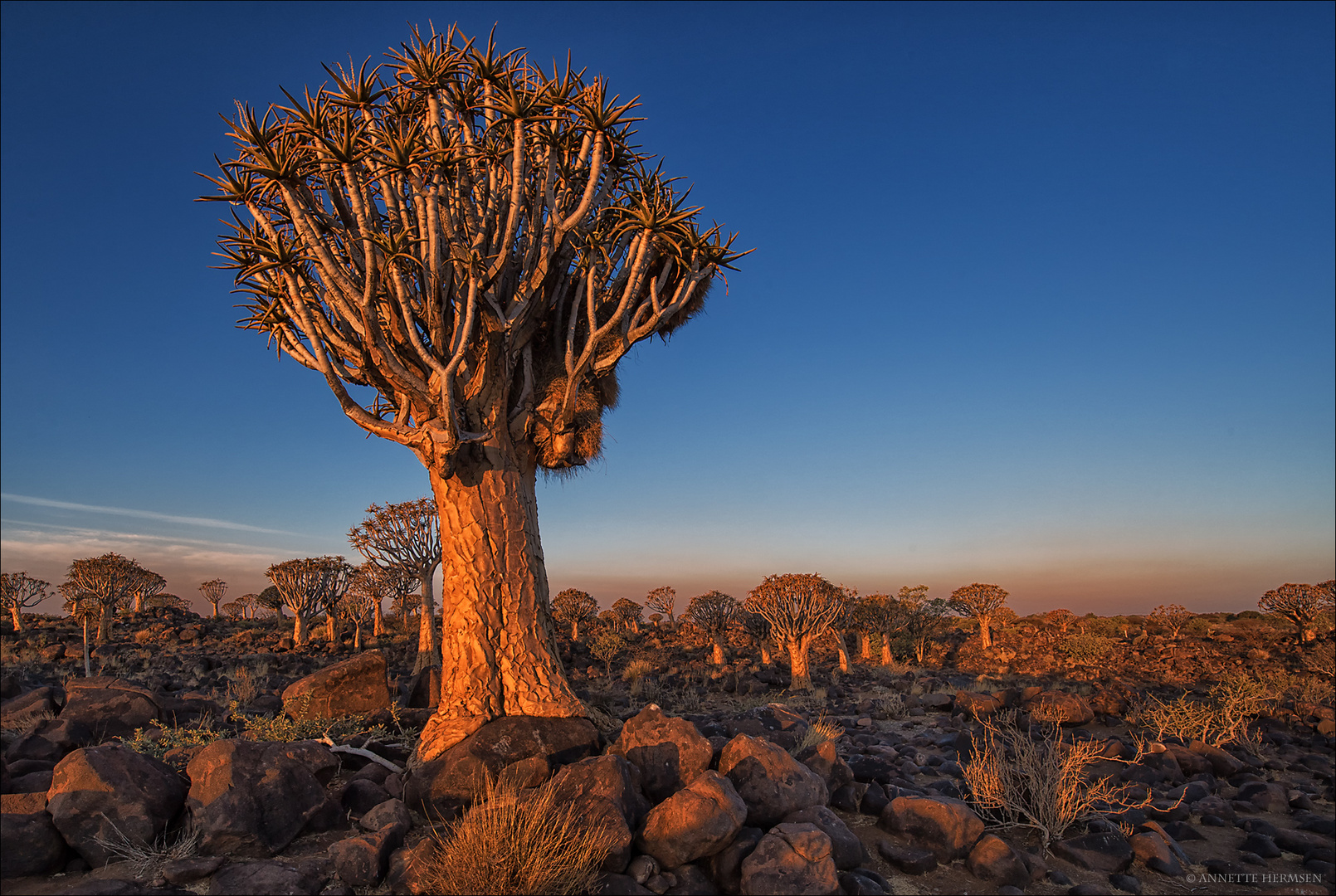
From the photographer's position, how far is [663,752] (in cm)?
573

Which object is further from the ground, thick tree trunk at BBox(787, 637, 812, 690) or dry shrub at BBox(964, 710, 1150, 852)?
dry shrub at BBox(964, 710, 1150, 852)

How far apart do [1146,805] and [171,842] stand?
8.86 m

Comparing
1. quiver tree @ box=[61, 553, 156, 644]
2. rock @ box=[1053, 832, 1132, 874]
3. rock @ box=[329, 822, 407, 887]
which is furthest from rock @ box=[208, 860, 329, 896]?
quiver tree @ box=[61, 553, 156, 644]

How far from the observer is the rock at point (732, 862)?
4.48m

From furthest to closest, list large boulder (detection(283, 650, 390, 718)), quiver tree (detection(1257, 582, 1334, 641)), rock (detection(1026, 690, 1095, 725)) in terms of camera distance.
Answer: quiver tree (detection(1257, 582, 1334, 641))
rock (detection(1026, 690, 1095, 725))
large boulder (detection(283, 650, 390, 718))

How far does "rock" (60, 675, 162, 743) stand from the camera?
805 centimetres

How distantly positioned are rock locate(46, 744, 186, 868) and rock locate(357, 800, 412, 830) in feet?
4.74

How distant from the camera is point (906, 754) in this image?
8.55m

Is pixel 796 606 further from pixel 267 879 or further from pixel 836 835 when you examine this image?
pixel 267 879

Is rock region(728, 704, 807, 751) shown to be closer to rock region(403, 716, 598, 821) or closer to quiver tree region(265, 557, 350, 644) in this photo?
rock region(403, 716, 598, 821)

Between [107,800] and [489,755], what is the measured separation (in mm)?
2815

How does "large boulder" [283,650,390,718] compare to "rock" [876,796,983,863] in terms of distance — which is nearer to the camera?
"rock" [876,796,983,863]

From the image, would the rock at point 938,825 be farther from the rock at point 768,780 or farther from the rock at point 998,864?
the rock at point 768,780

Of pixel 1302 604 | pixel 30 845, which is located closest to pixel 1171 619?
pixel 1302 604
